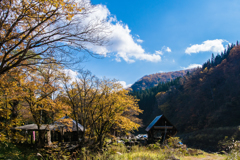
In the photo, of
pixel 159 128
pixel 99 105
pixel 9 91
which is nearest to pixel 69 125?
pixel 99 105

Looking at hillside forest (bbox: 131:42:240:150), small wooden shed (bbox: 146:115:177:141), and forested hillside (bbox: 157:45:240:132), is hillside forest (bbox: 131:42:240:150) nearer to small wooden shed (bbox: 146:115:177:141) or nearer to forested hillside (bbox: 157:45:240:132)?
forested hillside (bbox: 157:45:240:132)

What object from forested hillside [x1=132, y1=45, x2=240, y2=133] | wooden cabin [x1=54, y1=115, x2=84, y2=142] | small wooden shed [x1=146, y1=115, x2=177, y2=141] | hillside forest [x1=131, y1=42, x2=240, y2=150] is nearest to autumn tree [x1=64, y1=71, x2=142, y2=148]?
wooden cabin [x1=54, y1=115, x2=84, y2=142]

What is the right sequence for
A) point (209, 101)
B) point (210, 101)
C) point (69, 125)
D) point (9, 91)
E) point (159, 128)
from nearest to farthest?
point (9, 91)
point (69, 125)
point (159, 128)
point (210, 101)
point (209, 101)

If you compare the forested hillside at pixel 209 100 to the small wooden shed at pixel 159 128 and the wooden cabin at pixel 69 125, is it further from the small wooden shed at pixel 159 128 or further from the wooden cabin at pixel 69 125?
the wooden cabin at pixel 69 125

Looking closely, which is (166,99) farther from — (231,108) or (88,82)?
(88,82)

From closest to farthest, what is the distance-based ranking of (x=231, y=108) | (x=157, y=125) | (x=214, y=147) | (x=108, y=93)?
(x=108, y=93)
(x=157, y=125)
(x=214, y=147)
(x=231, y=108)

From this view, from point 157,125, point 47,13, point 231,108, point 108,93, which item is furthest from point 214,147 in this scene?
point 47,13

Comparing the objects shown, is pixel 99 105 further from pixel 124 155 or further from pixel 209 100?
pixel 209 100

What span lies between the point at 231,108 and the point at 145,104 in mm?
36666

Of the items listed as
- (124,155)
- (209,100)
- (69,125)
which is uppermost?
(209,100)

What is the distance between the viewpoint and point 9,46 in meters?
4.37

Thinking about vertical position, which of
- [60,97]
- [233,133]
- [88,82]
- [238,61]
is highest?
[238,61]

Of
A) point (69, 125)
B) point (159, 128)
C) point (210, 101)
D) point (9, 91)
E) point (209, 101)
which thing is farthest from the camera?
point (209, 101)

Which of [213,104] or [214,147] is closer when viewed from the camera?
[214,147]
